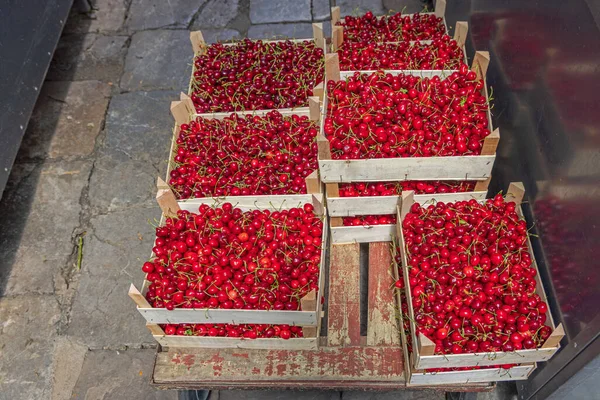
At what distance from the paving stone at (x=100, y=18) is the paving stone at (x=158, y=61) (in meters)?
0.42

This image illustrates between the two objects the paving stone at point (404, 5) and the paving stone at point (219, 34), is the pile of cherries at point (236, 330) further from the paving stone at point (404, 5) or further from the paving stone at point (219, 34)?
the paving stone at point (404, 5)

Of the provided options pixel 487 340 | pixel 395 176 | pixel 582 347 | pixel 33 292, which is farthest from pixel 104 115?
pixel 582 347

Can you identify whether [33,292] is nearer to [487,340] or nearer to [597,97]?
[487,340]

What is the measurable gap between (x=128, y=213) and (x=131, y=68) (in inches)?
68.9

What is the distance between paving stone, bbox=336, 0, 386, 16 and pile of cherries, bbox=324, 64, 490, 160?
2.43 metres

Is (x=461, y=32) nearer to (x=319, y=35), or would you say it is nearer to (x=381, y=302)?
(x=319, y=35)

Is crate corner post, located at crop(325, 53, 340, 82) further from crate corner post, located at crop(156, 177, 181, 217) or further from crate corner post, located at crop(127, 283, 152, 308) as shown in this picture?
crate corner post, located at crop(127, 283, 152, 308)

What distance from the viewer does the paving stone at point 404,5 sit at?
507 centimetres

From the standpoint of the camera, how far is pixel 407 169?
2.50m

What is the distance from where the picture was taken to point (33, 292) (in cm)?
353

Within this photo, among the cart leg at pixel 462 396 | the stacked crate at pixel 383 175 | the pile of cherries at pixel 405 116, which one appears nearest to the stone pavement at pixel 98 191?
the cart leg at pixel 462 396

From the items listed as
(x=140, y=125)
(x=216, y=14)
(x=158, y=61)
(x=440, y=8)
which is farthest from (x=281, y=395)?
(x=216, y=14)

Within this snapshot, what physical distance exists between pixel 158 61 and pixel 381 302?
139 inches

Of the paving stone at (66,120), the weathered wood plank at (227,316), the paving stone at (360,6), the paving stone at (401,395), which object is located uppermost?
the weathered wood plank at (227,316)
